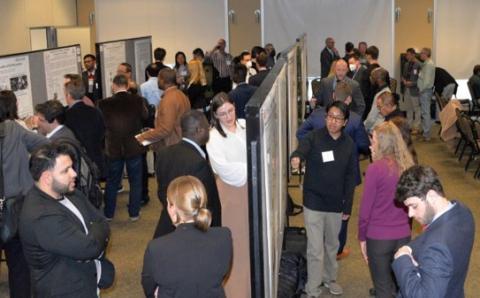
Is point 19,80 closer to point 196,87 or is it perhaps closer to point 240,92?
point 240,92

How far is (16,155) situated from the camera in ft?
14.4

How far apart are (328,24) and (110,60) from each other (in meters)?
6.91

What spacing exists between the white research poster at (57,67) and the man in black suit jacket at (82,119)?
994 mm

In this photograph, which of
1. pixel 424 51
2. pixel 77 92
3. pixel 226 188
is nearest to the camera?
pixel 226 188

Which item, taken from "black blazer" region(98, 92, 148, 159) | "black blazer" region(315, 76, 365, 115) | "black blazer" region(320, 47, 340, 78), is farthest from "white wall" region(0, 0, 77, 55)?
"black blazer" region(315, 76, 365, 115)

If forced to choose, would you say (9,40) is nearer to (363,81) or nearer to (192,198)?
(363,81)

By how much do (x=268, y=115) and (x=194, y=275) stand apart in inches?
31.9

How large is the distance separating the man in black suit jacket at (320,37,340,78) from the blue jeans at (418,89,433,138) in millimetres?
2107

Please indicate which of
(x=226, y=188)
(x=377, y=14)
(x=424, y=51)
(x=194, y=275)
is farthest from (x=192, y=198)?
(x=377, y=14)

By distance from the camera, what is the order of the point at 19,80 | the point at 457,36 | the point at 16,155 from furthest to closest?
the point at 457,36 < the point at 19,80 < the point at 16,155

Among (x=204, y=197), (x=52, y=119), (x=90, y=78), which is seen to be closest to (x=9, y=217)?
(x=52, y=119)

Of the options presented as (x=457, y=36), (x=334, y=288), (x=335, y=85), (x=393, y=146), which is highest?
(x=457, y=36)

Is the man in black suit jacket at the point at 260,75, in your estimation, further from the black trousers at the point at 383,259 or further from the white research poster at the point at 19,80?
the black trousers at the point at 383,259

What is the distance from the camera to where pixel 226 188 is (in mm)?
4258
